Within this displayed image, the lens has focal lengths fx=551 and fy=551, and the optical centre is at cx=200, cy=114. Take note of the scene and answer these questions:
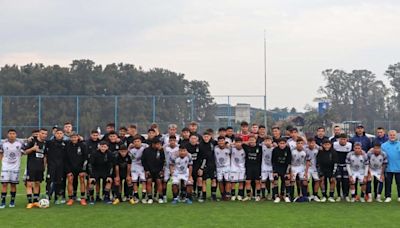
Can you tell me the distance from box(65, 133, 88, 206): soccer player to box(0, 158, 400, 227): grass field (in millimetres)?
712

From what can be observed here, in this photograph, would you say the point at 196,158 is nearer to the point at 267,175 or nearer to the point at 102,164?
the point at 267,175

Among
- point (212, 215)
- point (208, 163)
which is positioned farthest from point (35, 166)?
point (212, 215)

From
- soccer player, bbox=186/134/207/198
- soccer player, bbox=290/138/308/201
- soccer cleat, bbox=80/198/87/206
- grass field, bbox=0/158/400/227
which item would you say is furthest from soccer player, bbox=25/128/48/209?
soccer player, bbox=290/138/308/201

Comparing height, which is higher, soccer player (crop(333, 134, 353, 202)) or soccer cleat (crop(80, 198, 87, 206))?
soccer player (crop(333, 134, 353, 202))

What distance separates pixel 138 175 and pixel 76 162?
4.55ft

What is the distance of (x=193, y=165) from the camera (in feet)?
40.9

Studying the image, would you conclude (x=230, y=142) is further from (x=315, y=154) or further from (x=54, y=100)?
(x=54, y=100)

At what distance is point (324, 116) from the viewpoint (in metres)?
43.3

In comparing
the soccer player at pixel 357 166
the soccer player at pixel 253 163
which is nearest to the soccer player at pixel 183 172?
the soccer player at pixel 253 163

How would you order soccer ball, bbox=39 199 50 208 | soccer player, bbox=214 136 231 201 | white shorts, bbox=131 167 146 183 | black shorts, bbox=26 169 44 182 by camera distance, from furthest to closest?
soccer player, bbox=214 136 231 201
white shorts, bbox=131 167 146 183
black shorts, bbox=26 169 44 182
soccer ball, bbox=39 199 50 208

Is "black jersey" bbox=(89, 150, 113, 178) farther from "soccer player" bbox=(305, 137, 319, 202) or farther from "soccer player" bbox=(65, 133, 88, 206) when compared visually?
"soccer player" bbox=(305, 137, 319, 202)

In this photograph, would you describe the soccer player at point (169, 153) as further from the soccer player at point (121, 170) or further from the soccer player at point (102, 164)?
the soccer player at point (102, 164)

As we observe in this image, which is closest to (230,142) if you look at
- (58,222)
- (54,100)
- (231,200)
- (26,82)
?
(231,200)

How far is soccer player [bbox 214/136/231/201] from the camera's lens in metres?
12.6
